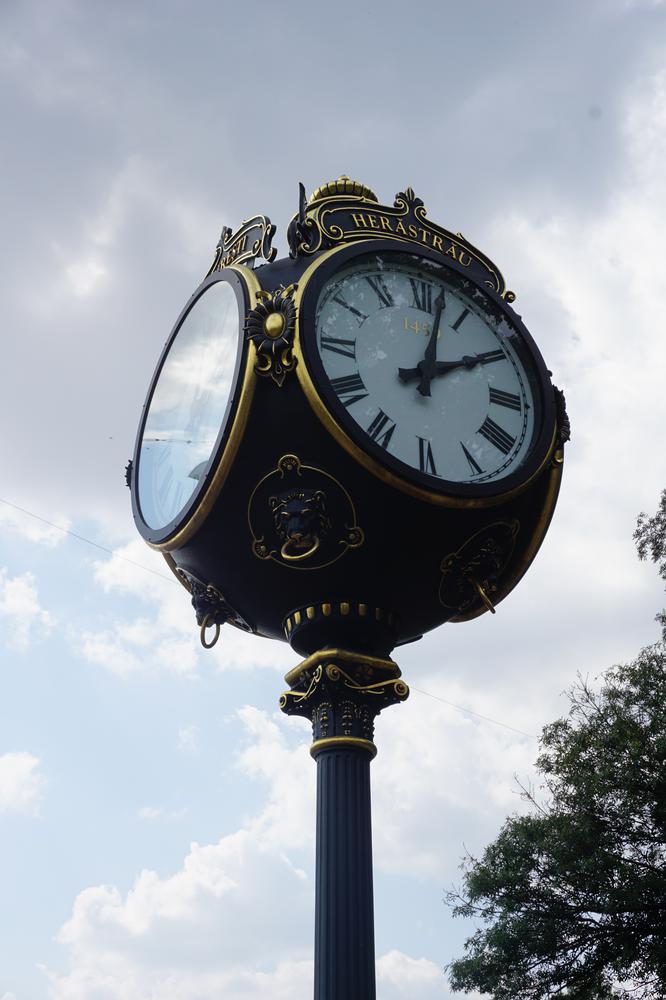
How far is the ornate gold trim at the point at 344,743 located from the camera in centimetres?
884

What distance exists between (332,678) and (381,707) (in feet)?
1.47

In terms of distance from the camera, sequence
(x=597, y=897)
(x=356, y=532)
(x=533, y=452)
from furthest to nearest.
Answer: (x=597, y=897) < (x=533, y=452) < (x=356, y=532)

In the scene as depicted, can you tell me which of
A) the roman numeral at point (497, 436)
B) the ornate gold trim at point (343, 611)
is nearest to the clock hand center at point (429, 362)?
the roman numeral at point (497, 436)

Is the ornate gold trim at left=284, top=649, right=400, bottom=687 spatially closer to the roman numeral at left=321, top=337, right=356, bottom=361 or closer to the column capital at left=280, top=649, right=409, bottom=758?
the column capital at left=280, top=649, right=409, bottom=758

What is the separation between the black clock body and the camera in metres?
8.72

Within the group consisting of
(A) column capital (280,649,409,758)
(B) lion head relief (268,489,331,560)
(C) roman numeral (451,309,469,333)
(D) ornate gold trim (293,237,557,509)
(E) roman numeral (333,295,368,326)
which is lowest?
(A) column capital (280,649,409,758)

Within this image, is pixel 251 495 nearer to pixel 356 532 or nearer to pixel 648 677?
pixel 356 532

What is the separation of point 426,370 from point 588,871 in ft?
21.5

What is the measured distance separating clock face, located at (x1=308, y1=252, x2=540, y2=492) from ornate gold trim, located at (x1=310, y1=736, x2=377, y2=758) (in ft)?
5.71

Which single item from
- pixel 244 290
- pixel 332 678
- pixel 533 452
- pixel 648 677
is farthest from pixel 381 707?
pixel 648 677

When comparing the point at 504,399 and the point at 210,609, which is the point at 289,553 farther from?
the point at 504,399

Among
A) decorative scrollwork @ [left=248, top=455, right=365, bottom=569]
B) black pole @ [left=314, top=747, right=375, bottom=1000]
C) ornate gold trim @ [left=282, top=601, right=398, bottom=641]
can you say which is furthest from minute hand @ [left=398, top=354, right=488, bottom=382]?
black pole @ [left=314, top=747, right=375, bottom=1000]

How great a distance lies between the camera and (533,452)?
9.41 m

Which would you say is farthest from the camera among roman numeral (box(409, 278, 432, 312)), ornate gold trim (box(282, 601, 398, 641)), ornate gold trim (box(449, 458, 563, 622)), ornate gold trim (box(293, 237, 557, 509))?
roman numeral (box(409, 278, 432, 312))
